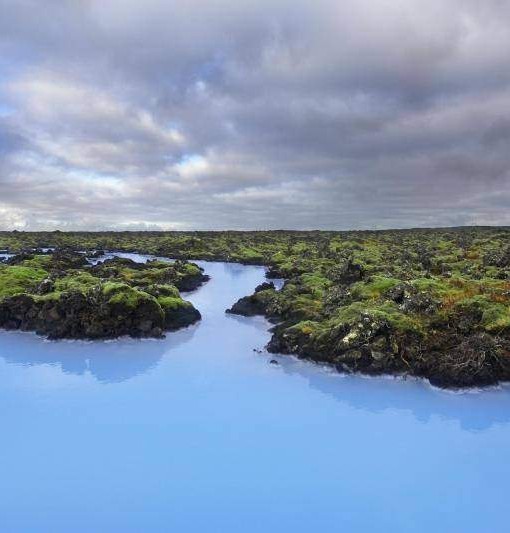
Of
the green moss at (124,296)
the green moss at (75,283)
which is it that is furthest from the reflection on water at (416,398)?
the green moss at (75,283)

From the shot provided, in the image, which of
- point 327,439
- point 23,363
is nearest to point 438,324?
point 327,439

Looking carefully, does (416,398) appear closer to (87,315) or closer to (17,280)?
(87,315)

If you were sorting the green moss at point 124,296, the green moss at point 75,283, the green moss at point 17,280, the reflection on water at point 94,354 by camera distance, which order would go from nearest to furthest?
the reflection on water at point 94,354, the green moss at point 124,296, the green moss at point 75,283, the green moss at point 17,280

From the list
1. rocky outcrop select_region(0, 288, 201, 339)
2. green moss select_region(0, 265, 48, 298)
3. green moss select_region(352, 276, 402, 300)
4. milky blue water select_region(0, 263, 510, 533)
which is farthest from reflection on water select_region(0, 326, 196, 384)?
green moss select_region(352, 276, 402, 300)

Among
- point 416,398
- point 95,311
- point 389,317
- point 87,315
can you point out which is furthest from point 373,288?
point 87,315

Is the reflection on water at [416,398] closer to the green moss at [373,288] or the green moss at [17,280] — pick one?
the green moss at [373,288]

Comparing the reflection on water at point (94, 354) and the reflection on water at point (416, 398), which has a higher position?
the reflection on water at point (416, 398)

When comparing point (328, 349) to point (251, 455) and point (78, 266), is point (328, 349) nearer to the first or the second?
point (251, 455)

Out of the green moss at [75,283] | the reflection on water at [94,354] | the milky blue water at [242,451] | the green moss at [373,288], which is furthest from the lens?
the green moss at [75,283]

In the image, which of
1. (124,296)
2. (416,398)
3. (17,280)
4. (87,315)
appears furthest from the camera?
(17,280)

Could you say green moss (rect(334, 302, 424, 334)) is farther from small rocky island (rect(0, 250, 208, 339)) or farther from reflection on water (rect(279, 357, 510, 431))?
small rocky island (rect(0, 250, 208, 339))

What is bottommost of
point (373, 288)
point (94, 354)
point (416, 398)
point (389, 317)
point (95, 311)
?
point (94, 354)
